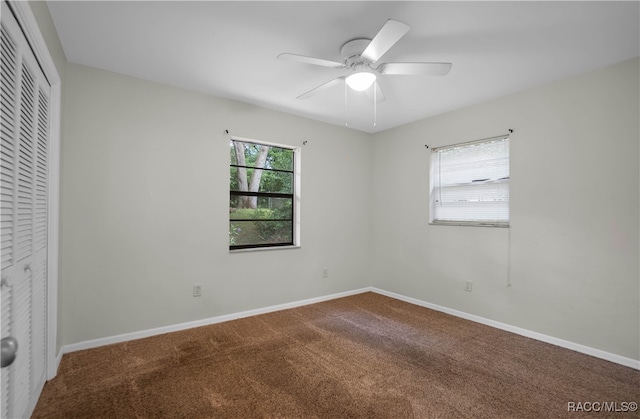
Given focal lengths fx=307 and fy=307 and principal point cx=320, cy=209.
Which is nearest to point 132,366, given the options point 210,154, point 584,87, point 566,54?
point 210,154

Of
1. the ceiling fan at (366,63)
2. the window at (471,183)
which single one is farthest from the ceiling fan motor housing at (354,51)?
the window at (471,183)

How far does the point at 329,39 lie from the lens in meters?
2.17

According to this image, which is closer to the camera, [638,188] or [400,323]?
[638,188]

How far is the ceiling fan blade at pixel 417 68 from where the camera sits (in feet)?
6.72

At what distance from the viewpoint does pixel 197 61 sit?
250cm

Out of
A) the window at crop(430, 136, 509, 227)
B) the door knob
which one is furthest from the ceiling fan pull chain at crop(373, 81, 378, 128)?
the door knob

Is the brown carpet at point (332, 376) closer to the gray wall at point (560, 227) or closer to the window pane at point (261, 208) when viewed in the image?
the gray wall at point (560, 227)

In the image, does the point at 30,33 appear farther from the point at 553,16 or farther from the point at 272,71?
the point at 553,16

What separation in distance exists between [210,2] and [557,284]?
3526 millimetres

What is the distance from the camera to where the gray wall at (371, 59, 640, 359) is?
2.44m

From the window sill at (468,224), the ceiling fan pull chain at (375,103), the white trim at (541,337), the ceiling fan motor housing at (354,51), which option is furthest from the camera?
the window sill at (468,224)

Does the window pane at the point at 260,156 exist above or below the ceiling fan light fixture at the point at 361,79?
below

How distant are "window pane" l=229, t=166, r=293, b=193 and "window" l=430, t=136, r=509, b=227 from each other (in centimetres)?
185

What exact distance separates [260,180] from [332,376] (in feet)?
7.50
